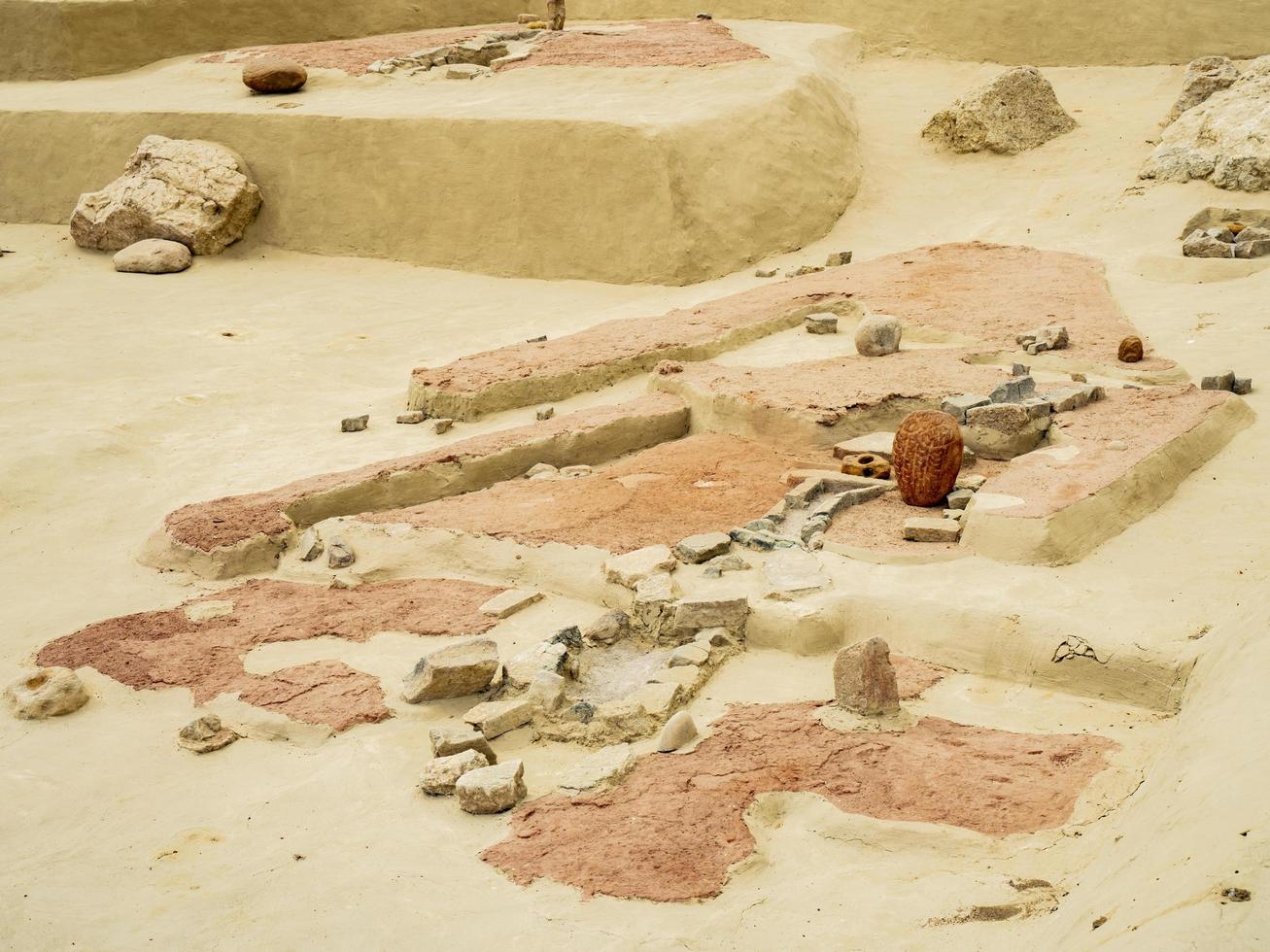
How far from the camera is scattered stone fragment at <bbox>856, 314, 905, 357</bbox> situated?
822 centimetres

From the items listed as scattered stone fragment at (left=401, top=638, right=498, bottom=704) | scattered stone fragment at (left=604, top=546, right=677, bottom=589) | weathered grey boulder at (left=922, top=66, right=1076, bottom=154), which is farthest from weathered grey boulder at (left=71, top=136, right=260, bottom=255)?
scattered stone fragment at (left=401, top=638, right=498, bottom=704)

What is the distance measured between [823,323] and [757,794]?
5579 millimetres

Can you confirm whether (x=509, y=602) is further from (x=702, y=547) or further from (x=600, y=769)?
(x=600, y=769)

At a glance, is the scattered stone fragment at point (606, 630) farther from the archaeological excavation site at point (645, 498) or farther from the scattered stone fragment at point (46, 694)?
the scattered stone fragment at point (46, 694)

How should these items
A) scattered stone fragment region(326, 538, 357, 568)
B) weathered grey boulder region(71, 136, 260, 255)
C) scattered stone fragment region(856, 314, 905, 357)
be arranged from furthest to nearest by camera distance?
weathered grey boulder region(71, 136, 260, 255), scattered stone fragment region(856, 314, 905, 357), scattered stone fragment region(326, 538, 357, 568)

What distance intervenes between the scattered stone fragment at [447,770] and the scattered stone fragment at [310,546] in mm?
2328

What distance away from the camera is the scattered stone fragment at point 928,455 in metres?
5.79

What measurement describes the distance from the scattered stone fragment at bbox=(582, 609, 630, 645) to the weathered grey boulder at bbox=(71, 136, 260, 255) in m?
8.74

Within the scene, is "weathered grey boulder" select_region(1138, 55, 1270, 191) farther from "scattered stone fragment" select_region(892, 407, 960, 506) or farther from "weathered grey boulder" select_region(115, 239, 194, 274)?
"weathered grey boulder" select_region(115, 239, 194, 274)

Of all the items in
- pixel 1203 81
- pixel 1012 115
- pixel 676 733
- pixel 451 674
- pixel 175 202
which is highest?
pixel 1203 81

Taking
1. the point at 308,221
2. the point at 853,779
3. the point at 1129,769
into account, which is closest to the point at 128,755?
the point at 853,779

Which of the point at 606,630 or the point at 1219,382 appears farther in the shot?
the point at 1219,382

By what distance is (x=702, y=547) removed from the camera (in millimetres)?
5645

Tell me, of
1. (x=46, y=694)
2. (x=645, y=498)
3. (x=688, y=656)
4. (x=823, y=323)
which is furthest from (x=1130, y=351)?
(x=46, y=694)
